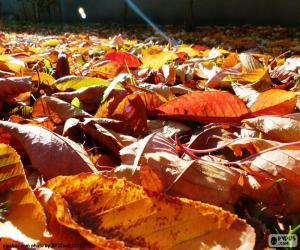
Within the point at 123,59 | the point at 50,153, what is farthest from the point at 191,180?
the point at 123,59

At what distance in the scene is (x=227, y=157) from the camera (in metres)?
0.92

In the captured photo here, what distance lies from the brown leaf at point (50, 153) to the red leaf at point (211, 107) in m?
0.32

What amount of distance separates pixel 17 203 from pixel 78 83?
0.73 metres

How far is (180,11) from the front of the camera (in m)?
10.4

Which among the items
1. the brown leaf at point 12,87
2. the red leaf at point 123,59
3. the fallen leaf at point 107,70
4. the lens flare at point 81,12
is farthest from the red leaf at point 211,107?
the lens flare at point 81,12

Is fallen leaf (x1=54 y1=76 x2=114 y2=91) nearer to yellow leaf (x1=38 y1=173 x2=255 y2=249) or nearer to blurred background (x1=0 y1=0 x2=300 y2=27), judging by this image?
yellow leaf (x1=38 y1=173 x2=255 y2=249)

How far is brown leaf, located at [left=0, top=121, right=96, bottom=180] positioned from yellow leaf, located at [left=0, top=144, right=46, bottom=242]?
0.29 ft

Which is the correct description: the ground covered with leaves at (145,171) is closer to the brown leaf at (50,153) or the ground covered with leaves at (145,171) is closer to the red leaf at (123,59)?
the brown leaf at (50,153)

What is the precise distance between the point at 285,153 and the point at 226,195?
0.45ft

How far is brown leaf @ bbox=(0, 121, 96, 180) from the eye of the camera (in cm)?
77

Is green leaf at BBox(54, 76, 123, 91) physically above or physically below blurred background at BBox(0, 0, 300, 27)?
above

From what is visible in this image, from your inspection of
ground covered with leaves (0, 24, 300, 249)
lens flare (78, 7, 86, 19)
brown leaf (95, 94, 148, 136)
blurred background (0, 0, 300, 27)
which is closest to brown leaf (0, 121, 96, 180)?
ground covered with leaves (0, 24, 300, 249)

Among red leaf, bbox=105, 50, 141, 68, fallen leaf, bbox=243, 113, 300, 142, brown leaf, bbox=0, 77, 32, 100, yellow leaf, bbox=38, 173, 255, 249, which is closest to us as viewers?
yellow leaf, bbox=38, 173, 255, 249

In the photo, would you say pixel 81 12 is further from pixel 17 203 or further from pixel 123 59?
pixel 17 203
